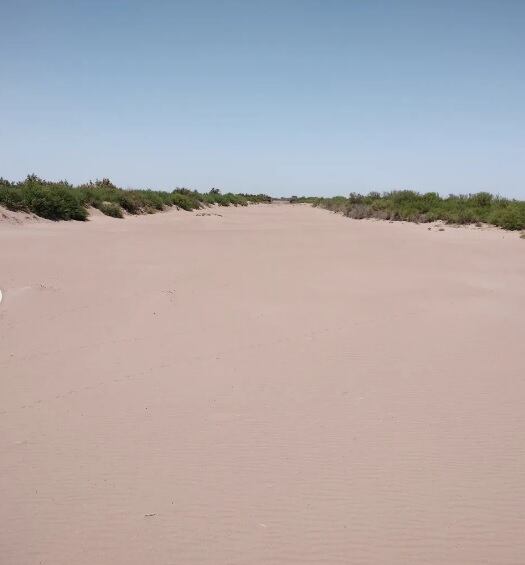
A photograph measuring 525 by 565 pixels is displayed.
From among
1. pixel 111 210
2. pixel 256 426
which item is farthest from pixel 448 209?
pixel 256 426

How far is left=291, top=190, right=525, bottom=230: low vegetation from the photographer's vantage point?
24.6m

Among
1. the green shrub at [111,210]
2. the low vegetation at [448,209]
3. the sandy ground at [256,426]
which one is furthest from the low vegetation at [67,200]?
the low vegetation at [448,209]

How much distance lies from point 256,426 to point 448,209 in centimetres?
3004

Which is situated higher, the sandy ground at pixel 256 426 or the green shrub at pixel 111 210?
the green shrub at pixel 111 210

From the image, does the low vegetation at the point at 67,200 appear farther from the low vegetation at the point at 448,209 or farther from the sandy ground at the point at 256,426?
the low vegetation at the point at 448,209

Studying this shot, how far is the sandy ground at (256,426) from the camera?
264cm

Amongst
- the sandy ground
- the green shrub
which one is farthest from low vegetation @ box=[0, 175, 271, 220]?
the sandy ground

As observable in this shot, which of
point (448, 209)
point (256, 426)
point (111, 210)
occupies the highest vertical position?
point (448, 209)

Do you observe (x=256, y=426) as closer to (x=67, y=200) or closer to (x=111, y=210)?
(x=67, y=200)

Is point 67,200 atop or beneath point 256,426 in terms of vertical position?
atop

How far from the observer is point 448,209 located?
102 ft

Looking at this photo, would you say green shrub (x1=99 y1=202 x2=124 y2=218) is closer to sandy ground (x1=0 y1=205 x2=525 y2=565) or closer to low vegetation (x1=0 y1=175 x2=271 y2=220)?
low vegetation (x1=0 y1=175 x2=271 y2=220)

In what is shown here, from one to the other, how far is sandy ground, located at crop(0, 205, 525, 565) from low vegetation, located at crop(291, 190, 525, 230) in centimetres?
1787

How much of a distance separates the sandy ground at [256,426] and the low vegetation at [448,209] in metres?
17.9
